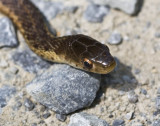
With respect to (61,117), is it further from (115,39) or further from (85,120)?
(115,39)

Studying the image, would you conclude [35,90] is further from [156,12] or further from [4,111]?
[156,12]

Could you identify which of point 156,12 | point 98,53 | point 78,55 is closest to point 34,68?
point 78,55

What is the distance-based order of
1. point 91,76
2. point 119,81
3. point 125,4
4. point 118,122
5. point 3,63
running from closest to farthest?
point 118,122 < point 91,76 < point 119,81 < point 3,63 < point 125,4

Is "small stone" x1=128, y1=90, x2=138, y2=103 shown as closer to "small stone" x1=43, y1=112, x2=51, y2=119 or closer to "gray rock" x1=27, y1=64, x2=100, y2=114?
"gray rock" x1=27, y1=64, x2=100, y2=114

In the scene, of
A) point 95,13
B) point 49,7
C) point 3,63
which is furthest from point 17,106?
point 95,13

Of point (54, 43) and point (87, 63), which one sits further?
point (54, 43)

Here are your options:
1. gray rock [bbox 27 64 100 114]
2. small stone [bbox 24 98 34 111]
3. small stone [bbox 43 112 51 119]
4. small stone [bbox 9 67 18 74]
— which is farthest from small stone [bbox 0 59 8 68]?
small stone [bbox 43 112 51 119]

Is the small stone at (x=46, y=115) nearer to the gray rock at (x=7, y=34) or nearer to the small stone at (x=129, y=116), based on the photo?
the small stone at (x=129, y=116)
